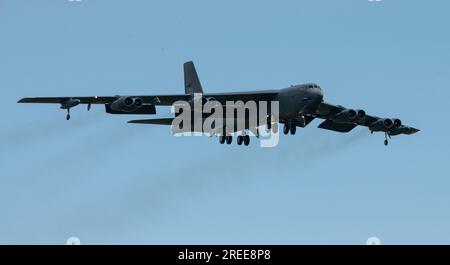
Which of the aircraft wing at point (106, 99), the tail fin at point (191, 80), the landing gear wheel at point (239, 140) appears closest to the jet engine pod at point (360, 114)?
the landing gear wheel at point (239, 140)

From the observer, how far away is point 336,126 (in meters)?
59.0

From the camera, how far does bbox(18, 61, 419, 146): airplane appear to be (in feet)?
164

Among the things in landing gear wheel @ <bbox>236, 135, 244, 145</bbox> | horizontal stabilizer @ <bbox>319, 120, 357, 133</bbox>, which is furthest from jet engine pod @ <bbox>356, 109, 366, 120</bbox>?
landing gear wheel @ <bbox>236, 135, 244, 145</bbox>

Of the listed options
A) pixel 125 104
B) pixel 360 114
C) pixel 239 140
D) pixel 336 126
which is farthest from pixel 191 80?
pixel 125 104

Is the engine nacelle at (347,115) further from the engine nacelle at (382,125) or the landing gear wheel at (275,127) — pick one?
the landing gear wheel at (275,127)

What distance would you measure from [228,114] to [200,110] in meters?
2.27

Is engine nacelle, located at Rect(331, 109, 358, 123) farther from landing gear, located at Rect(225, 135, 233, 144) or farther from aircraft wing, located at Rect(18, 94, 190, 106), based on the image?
aircraft wing, located at Rect(18, 94, 190, 106)

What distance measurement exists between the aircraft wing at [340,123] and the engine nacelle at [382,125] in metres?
0.21
